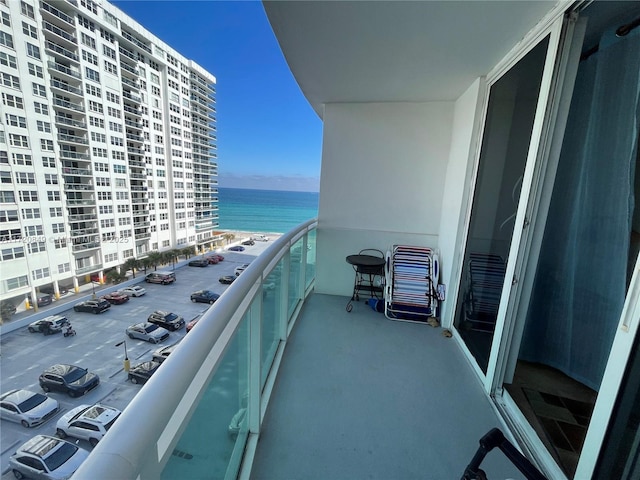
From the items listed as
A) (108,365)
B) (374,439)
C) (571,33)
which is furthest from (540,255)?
(108,365)

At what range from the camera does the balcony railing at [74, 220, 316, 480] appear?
13.1 inches

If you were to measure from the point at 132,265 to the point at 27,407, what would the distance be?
2.70 metres

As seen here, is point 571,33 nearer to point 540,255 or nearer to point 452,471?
point 540,255

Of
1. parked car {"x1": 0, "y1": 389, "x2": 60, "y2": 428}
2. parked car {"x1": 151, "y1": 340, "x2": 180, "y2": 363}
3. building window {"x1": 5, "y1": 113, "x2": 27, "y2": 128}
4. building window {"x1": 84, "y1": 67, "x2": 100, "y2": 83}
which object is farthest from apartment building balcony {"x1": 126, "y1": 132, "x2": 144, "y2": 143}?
parked car {"x1": 151, "y1": 340, "x2": 180, "y2": 363}

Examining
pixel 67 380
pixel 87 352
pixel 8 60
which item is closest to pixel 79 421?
pixel 67 380

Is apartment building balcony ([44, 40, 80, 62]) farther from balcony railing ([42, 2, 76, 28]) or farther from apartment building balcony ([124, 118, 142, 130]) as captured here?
apartment building balcony ([124, 118, 142, 130])

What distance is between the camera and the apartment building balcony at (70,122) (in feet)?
9.59

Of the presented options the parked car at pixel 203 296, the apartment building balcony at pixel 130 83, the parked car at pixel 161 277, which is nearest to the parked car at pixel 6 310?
the parked car at pixel 203 296

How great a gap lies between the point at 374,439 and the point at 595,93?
2.32 meters

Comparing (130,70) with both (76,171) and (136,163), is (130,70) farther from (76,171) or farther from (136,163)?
(76,171)

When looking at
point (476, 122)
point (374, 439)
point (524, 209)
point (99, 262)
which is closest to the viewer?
point (374, 439)

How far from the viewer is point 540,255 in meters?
1.67

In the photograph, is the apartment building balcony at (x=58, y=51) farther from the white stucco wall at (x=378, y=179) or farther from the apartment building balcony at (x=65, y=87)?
the white stucco wall at (x=378, y=179)

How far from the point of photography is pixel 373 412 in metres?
1.58
